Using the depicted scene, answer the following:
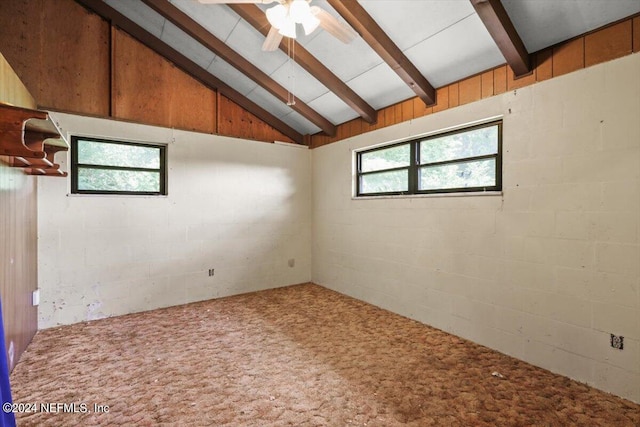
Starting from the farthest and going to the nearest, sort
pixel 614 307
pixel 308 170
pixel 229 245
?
pixel 308 170 → pixel 229 245 → pixel 614 307

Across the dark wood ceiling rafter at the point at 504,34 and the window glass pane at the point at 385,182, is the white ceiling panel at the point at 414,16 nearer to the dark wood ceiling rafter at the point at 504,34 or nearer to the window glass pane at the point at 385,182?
the dark wood ceiling rafter at the point at 504,34

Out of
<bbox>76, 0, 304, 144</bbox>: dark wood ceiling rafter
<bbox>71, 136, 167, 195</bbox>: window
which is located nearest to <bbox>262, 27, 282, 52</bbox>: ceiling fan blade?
<bbox>76, 0, 304, 144</bbox>: dark wood ceiling rafter

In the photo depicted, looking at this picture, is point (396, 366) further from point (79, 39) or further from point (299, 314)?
point (79, 39)

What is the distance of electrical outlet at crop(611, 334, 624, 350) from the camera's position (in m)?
2.10

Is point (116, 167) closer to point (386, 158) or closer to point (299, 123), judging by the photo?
point (299, 123)

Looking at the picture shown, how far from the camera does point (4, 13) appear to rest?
3.27m

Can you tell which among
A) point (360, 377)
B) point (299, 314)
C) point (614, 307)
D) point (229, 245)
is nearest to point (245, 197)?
point (229, 245)

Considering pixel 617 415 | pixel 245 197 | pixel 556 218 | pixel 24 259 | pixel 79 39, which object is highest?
pixel 79 39

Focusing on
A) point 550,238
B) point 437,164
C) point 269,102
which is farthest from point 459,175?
point 269,102

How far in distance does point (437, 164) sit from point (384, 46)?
1366mm

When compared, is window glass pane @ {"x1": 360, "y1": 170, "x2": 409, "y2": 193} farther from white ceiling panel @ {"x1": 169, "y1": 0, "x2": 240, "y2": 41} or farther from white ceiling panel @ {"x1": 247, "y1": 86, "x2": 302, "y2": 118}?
white ceiling panel @ {"x1": 169, "y1": 0, "x2": 240, "y2": 41}

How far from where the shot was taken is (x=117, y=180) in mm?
3789

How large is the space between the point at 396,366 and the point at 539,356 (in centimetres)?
120

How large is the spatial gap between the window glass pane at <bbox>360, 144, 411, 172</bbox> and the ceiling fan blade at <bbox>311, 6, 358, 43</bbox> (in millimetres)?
1729
